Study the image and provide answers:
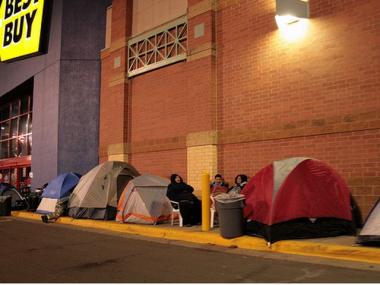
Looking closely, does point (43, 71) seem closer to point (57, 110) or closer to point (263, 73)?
point (57, 110)

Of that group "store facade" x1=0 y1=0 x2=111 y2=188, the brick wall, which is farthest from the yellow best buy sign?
the brick wall

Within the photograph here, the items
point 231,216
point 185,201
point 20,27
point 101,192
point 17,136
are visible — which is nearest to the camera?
point 231,216

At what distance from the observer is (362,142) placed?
10945 millimetres

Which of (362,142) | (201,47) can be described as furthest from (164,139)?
(362,142)

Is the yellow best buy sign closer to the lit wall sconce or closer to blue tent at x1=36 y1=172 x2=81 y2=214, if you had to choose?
blue tent at x1=36 y1=172 x2=81 y2=214

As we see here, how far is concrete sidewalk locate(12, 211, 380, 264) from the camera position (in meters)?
8.01

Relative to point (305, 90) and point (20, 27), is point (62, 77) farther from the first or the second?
point (305, 90)

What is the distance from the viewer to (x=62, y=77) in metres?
21.4

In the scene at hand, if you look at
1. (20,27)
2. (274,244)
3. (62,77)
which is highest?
(20,27)

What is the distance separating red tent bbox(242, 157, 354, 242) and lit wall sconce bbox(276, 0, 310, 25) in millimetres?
4421

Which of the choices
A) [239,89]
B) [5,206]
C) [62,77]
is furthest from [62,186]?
[239,89]

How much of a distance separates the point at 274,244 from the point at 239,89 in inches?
244

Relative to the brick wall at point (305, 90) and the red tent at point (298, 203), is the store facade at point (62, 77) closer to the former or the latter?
the brick wall at point (305, 90)

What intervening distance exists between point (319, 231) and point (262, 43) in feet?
20.5
